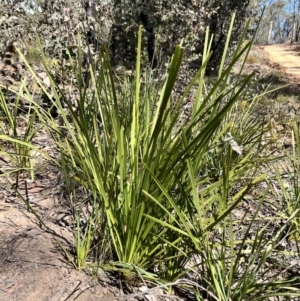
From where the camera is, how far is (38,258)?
1020mm

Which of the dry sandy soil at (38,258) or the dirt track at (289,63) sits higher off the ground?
the dry sandy soil at (38,258)

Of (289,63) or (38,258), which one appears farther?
(289,63)

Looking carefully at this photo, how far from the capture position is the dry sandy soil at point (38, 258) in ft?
3.01

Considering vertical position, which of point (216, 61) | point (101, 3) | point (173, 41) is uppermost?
point (101, 3)

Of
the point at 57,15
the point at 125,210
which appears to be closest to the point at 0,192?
the point at 125,210

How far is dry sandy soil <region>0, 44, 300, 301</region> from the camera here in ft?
3.01

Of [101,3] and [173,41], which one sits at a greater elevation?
[101,3]

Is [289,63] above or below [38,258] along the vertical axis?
below

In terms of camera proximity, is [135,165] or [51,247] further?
[51,247]

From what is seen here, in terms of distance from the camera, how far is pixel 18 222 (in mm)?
1198

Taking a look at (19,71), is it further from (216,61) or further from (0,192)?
(216,61)

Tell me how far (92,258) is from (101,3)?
11.3ft

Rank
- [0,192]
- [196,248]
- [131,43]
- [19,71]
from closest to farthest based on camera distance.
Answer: [196,248] < [0,192] < [19,71] < [131,43]

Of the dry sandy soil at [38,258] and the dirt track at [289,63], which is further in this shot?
the dirt track at [289,63]
